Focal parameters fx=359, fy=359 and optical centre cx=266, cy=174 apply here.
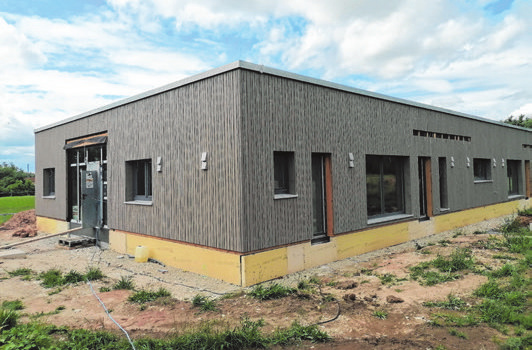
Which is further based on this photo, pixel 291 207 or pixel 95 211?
pixel 95 211

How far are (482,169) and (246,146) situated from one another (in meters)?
14.3

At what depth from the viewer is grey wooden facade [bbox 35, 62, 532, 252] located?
7387 mm

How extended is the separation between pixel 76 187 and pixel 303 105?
991 centimetres

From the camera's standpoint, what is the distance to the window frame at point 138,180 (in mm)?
10531

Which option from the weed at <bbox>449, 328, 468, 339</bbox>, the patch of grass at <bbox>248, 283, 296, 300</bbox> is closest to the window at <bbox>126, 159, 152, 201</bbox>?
the patch of grass at <bbox>248, 283, 296, 300</bbox>

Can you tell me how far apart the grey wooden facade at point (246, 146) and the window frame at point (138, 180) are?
0.26 metres

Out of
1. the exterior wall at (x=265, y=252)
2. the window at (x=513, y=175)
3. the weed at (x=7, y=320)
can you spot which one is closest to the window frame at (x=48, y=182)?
the exterior wall at (x=265, y=252)

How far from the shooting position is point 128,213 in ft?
34.9

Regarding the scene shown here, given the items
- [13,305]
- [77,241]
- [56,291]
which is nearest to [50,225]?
[77,241]

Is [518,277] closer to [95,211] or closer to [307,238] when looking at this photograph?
[307,238]

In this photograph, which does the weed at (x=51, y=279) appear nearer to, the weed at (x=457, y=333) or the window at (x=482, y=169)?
the weed at (x=457, y=333)

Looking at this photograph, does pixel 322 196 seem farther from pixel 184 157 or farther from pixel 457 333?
pixel 457 333

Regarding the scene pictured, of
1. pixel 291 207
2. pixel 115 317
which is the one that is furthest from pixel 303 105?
pixel 115 317

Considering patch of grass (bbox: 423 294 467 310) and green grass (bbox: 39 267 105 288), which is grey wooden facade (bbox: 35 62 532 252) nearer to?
green grass (bbox: 39 267 105 288)
